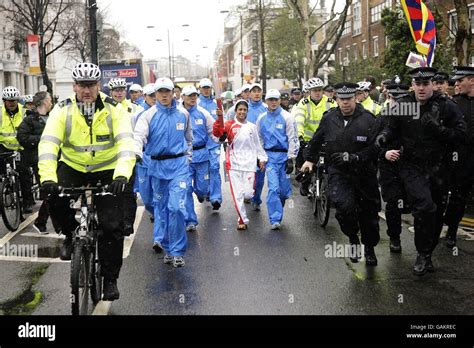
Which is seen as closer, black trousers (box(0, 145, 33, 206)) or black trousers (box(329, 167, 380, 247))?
black trousers (box(329, 167, 380, 247))

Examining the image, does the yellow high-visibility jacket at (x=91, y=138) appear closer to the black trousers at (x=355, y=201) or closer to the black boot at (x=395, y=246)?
the black trousers at (x=355, y=201)

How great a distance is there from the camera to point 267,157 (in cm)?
999

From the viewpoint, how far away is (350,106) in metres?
7.09

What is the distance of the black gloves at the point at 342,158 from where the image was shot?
6926 millimetres

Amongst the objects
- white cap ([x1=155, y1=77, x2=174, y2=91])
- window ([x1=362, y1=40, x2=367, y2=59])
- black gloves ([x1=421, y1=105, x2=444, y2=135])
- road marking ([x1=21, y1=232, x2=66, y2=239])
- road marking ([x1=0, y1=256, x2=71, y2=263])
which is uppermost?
window ([x1=362, y1=40, x2=367, y2=59])

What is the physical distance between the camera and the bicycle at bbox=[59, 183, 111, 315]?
5.23m

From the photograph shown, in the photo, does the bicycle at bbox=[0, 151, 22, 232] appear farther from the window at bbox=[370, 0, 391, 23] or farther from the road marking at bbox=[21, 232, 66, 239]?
the window at bbox=[370, 0, 391, 23]

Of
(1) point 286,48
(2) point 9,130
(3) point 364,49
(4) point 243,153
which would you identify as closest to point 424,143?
(4) point 243,153

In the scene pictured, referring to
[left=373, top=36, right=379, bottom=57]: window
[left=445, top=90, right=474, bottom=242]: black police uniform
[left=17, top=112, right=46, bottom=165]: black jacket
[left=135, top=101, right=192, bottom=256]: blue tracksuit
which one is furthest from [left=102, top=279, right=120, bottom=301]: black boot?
[left=373, top=36, right=379, bottom=57]: window

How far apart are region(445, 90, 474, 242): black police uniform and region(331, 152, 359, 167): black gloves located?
1.70 m

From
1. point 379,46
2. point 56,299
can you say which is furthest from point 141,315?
point 379,46

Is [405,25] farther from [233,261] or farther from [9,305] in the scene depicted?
[9,305]

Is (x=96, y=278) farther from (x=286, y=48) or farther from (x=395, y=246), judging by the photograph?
(x=286, y=48)
